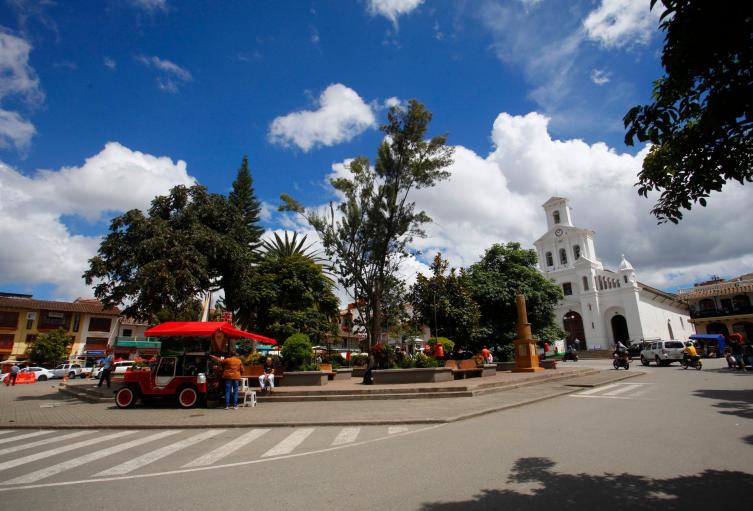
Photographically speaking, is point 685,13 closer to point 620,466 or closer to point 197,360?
point 620,466

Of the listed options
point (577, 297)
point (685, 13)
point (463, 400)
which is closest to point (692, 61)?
point (685, 13)

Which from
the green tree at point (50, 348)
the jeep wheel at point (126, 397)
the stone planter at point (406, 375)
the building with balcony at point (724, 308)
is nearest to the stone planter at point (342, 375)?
the stone planter at point (406, 375)

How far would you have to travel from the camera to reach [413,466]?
5.56 metres

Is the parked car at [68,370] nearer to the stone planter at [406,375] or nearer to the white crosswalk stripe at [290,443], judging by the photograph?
the stone planter at [406,375]

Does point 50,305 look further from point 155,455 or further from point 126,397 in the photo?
point 155,455

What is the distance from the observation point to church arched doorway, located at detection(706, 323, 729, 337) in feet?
154

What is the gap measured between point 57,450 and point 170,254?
10.2 meters

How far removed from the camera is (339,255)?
23.0 m

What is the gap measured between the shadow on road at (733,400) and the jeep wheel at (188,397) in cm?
1351

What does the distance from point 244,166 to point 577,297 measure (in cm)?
4126

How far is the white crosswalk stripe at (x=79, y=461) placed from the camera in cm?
559

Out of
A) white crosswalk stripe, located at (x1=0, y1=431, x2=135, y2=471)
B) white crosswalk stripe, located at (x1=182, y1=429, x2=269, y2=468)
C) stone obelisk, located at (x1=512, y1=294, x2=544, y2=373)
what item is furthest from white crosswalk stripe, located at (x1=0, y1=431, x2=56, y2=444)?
stone obelisk, located at (x1=512, y1=294, x2=544, y2=373)

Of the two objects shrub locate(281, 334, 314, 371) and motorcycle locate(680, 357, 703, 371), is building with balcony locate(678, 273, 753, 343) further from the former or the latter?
shrub locate(281, 334, 314, 371)

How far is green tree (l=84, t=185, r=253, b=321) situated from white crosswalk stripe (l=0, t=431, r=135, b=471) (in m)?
7.90
